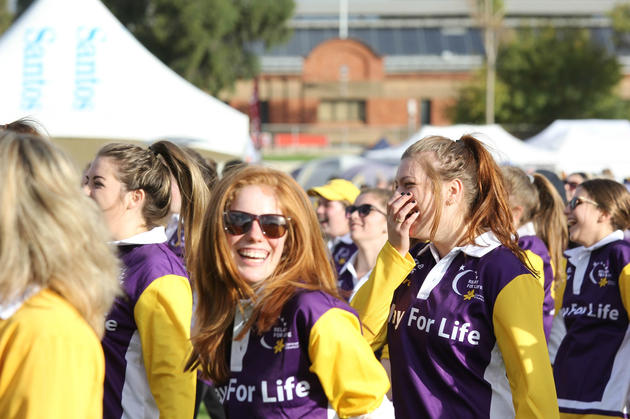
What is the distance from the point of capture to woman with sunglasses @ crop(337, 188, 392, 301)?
5.62 m

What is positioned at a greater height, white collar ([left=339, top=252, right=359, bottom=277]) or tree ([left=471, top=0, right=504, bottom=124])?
tree ([left=471, top=0, right=504, bottom=124])

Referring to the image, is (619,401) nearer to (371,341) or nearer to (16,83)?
Answer: (371,341)

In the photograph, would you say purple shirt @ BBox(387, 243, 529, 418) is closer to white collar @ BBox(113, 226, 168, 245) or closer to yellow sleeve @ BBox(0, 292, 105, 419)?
white collar @ BBox(113, 226, 168, 245)

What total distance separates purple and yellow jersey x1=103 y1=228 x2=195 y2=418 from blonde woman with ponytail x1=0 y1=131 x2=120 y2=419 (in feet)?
4.17

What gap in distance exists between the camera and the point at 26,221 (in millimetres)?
1954

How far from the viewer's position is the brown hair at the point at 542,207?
5.41m

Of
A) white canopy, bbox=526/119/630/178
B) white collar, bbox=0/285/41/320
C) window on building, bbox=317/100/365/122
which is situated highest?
window on building, bbox=317/100/365/122

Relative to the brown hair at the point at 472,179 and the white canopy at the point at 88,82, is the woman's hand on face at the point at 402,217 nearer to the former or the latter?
the brown hair at the point at 472,179

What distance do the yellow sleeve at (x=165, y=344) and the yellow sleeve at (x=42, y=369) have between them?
1.36m

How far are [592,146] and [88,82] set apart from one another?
10398 millimetres

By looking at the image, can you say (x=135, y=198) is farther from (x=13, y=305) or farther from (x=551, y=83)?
(x=551, y=83)

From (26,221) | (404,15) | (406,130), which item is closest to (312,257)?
(26,221)

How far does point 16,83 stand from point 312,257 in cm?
744

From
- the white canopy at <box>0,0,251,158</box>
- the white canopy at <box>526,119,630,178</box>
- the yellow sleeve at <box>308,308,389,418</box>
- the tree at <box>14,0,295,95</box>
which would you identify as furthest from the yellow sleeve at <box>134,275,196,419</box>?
the tree at <box>14,0,295,95</box>
